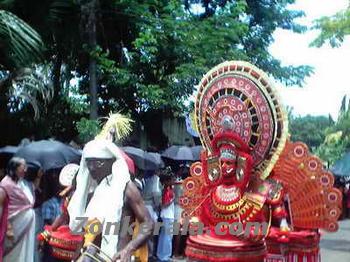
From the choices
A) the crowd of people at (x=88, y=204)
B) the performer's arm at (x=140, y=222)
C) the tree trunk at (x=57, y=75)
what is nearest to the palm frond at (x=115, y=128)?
the crowd of people at (x=88, y=204)

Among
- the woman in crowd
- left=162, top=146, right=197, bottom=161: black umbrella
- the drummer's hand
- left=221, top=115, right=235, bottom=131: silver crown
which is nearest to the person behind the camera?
the drummer's hand

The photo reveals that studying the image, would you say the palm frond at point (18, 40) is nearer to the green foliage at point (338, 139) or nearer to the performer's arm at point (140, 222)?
the performer's arm at point (140, 222)

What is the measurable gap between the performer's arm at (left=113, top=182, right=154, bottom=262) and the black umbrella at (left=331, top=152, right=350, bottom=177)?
43.3 ft

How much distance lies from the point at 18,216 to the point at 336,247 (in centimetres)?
721

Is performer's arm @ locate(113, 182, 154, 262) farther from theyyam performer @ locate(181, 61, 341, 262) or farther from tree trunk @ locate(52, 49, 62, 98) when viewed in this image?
tree trunk @ locate(52, 49, 62, 98)

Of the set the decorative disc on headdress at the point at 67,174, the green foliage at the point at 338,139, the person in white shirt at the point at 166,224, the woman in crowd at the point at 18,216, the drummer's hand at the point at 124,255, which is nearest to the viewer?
the drummer's hand at the point at 124,255

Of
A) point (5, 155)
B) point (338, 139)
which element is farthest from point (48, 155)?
point (338, 139)

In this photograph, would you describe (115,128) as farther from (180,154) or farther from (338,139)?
(338,139)

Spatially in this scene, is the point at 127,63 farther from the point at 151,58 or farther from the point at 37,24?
the point at 37,24

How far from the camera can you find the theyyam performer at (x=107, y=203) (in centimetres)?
374

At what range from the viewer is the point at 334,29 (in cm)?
1262

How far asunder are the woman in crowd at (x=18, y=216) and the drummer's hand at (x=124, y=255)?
105 inches

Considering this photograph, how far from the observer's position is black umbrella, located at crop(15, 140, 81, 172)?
771cm

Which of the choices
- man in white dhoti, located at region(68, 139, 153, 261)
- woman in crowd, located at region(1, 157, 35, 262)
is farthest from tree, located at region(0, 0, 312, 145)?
man in white dhoti, located at region(68, 139, 153, 261)
